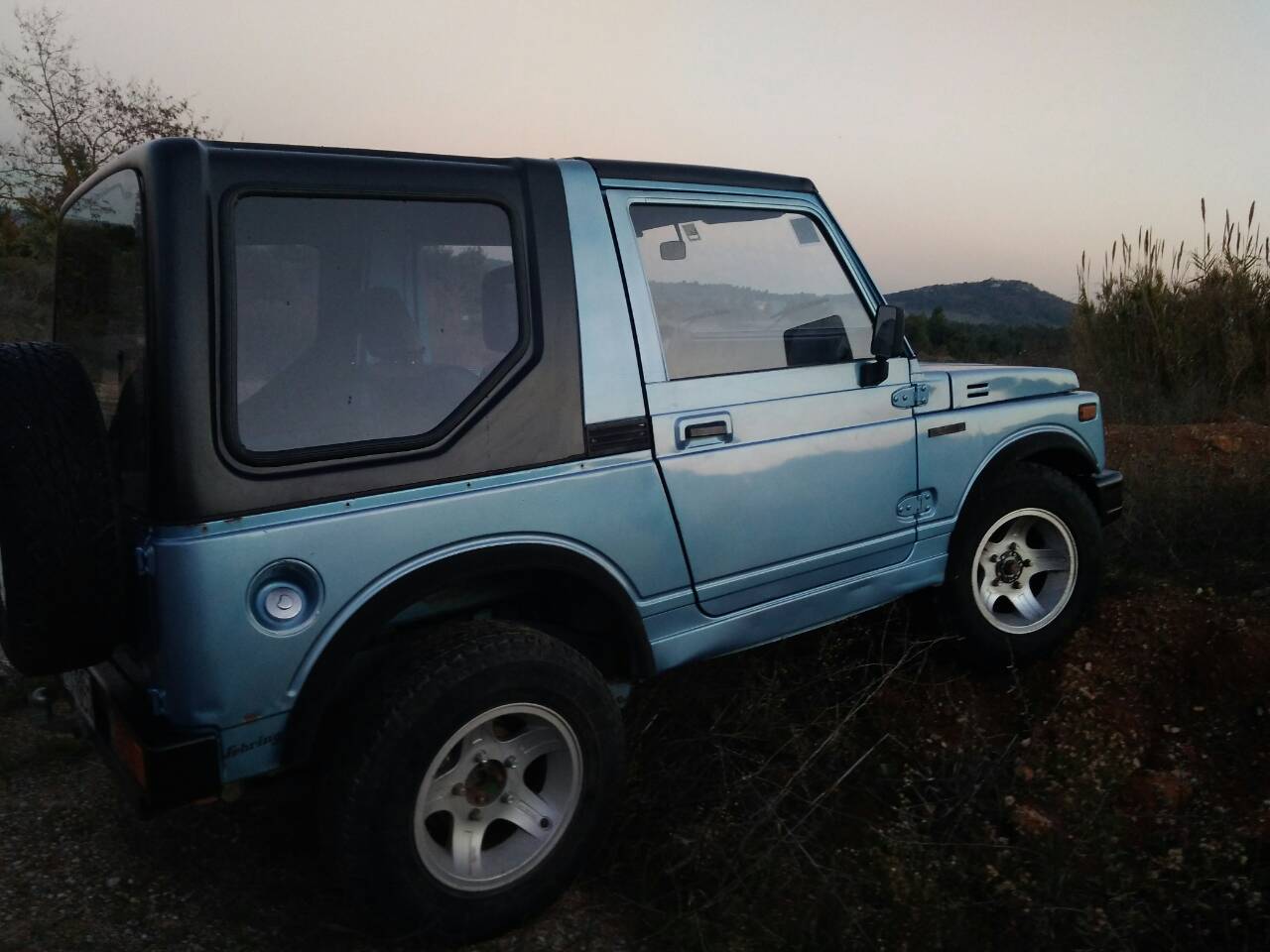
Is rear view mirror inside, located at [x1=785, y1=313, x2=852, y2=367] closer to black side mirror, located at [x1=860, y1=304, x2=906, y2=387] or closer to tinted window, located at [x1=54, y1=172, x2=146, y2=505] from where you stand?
black side mirror, located at [x1=860, y1=304, x2=906, y2=387]

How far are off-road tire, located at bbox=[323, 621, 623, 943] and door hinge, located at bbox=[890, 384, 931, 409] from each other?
1520mm

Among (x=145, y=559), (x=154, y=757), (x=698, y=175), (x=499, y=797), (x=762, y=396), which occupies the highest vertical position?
(x=698, y=175)

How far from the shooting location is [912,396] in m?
3.37

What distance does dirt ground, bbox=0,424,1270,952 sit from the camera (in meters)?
2.39

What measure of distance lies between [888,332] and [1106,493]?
1.48 metres

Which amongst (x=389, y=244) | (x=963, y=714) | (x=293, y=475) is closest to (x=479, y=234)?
(x=389, y=244)

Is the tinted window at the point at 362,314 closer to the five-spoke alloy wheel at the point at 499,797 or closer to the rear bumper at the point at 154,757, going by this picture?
the rear bumper at the point at 154,757

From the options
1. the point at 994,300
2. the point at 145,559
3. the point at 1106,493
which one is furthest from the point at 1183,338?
the point at 994,300

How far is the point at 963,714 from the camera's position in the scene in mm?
3402

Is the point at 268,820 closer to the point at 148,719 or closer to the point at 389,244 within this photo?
the point at 148,719

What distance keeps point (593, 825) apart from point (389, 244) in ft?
5.22

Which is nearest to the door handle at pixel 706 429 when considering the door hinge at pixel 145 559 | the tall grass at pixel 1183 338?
the door hinge at pixel 145 559

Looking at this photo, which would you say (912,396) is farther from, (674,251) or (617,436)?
(617,436)

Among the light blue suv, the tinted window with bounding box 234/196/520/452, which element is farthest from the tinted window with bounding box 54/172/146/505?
the tinted window with bounding box 234/196/520/452
